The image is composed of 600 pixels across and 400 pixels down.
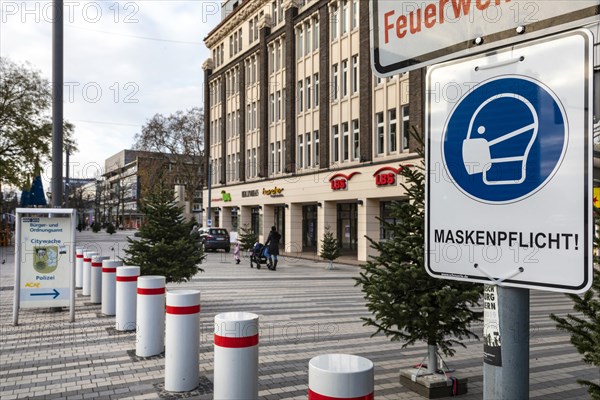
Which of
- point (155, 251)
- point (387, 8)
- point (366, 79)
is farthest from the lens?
point (366, 79)

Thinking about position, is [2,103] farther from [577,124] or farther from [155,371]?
[577,124]

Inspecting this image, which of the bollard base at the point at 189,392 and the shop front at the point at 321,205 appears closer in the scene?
the bollard base at the point at 189,392

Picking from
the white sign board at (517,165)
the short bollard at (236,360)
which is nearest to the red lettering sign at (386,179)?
the short bollard at (236,360)

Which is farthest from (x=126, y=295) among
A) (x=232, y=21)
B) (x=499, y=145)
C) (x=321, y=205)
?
(x=232, y=21)

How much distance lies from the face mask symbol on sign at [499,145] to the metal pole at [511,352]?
1.00 feet

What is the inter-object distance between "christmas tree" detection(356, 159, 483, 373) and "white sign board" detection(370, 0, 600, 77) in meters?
3.68

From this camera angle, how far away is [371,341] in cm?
795

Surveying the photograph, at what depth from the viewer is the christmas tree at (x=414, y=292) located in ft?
16.6

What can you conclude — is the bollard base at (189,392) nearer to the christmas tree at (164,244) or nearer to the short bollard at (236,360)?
the short bollard at (236,360)

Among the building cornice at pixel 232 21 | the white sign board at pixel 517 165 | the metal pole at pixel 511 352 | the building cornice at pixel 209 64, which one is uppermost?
the building cornice at pixel 232 21

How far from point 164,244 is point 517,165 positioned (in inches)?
409

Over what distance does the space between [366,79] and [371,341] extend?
20588 millimetres

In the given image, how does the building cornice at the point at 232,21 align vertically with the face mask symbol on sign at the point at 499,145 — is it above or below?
above

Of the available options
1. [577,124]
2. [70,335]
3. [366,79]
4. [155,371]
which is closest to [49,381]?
[155,371]
